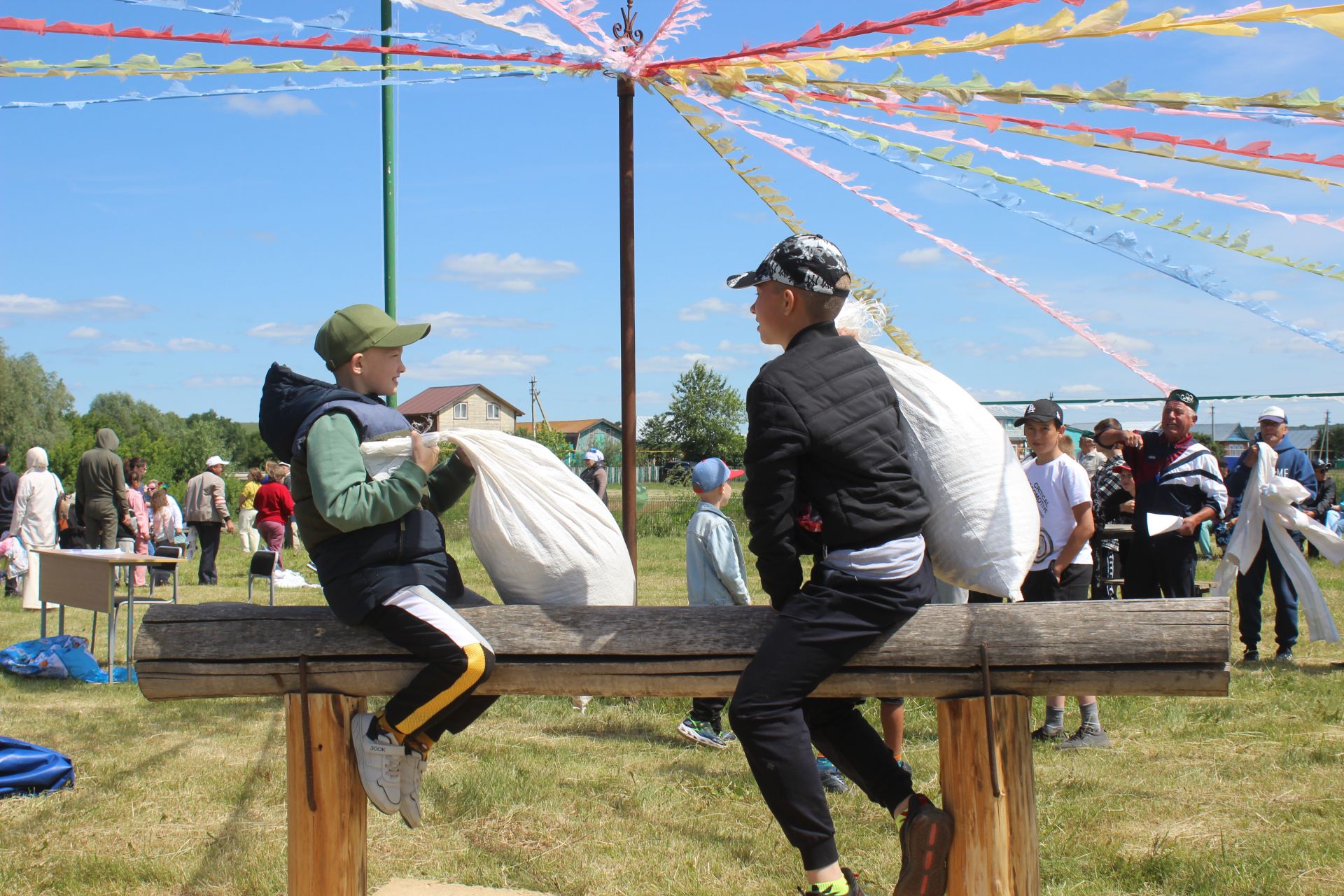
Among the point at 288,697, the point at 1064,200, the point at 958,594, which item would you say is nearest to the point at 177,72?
the point at 288,697

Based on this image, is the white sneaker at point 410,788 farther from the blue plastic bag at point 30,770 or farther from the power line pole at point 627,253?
the blue plastic bag at point 30,770

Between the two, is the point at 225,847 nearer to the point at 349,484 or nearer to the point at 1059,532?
the point at 349,484

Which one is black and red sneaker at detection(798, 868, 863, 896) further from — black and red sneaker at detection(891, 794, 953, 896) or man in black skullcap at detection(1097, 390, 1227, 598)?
man in black skullcap at detection(1097, 390, 1227, 598)

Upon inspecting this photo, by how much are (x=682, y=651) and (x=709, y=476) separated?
8.62 ft

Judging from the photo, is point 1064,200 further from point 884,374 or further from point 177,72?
point 177,72

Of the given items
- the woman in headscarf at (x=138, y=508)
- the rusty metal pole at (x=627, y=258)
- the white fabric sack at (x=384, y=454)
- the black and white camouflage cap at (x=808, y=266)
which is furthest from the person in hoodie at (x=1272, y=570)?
the woman in headscarf at (x=138, y=508)

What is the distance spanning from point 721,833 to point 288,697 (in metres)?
1.96

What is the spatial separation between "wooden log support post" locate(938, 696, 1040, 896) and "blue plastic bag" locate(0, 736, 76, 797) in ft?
13.8

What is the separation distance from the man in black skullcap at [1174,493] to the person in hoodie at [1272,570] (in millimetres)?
1300

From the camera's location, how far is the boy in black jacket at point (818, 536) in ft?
8.34

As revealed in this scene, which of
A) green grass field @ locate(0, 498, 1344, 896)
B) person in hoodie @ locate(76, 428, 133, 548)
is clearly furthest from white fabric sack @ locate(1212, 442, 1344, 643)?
person in hoodie @ locate(76, 428, 133, 548)

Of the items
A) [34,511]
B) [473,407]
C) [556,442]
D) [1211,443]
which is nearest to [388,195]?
[34,511]

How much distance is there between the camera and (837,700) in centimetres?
294

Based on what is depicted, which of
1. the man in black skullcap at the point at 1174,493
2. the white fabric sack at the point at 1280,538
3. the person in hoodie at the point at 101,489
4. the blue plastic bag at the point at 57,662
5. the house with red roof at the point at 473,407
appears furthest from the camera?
the house with red roof at the point at 473,407
